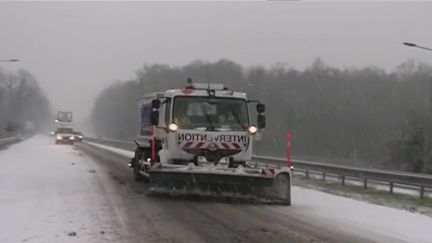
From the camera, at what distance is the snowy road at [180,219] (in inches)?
408

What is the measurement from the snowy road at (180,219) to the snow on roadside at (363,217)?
0.02 m

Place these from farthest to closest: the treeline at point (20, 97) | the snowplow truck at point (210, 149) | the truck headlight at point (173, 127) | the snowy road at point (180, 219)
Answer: the treeline at point (20, 97) < the truck headlight at point (173, 127) < the snowplow truck at point (210, 149) < the snowy road at point (180, 219)

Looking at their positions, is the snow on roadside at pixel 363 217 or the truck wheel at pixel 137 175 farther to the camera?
the truck wheel at pixel 137 175

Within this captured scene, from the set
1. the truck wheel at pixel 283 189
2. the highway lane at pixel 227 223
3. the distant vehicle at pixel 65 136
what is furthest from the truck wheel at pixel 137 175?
the distant vehicle at pixel 65 136

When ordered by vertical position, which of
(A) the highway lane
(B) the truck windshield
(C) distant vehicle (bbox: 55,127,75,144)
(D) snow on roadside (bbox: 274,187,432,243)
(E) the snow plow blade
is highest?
(B) the truck windshield

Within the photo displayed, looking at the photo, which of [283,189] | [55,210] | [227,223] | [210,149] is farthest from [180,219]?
[210,149]

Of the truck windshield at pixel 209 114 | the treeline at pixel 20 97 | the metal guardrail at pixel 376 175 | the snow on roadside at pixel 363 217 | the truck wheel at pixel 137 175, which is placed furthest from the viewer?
the treeline at pixel 20 97

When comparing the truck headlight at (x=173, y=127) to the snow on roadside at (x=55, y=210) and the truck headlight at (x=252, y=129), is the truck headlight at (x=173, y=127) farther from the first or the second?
the snow on roadside at (x=55, y=210)

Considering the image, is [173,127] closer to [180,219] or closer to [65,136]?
[180,219]

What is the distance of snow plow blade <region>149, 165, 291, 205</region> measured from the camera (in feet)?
49.8

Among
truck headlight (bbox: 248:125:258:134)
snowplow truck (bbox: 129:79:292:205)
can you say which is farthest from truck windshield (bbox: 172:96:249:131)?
truck headlight (bbox: 248:125:258:134)

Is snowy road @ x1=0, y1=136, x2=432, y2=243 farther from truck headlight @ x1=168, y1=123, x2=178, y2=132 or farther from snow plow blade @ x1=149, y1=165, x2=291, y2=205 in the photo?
truck headlight @ x1=168, y1=123, x2=178, y2=132

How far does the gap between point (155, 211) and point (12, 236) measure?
3917 millimetres

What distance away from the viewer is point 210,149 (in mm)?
16109
